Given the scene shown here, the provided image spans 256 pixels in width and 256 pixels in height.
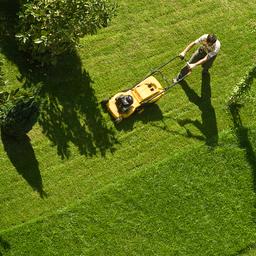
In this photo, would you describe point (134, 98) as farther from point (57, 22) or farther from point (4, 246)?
point (4, 246)

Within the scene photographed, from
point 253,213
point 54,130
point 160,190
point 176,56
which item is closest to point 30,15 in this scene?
point 54,130

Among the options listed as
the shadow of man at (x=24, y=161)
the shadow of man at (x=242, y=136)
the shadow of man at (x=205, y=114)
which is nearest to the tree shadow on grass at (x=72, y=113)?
the shadow of man at (x=24, y=161)

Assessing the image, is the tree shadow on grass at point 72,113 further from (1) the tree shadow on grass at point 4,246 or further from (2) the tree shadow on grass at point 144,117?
(1) the tree shadow on grass at point 4,246

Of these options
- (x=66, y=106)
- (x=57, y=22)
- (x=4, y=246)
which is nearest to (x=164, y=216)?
(x=66, y=106)

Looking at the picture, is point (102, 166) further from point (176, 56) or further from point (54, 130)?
point (176, 56)

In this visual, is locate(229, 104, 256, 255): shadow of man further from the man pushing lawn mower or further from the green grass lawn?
the man pushing lawn mower

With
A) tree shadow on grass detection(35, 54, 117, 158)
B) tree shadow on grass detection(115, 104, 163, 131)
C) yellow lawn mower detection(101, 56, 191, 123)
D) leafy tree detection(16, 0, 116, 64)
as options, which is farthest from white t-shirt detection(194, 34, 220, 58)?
tree shadow on grass detection(35, 54, 117, 158)
